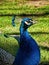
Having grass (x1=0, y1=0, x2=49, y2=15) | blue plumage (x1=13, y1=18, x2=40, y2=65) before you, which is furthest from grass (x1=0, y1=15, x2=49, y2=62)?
blue plumage (x1=13, y1=18, x2=40, y2=65)

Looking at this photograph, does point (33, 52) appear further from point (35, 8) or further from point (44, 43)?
point (35, 8)

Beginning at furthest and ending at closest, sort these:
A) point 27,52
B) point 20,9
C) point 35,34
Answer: point 20,9
point 35,34
point 27,52

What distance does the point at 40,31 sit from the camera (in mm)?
7672

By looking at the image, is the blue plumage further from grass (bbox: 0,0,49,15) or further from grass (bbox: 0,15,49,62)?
grass (bbox: 0,0,49,15)

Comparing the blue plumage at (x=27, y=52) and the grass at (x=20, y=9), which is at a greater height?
the blue plumage at (x=27, y=52)

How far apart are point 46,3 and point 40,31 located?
12.6ft

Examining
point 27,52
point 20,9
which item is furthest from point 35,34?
point 27,52

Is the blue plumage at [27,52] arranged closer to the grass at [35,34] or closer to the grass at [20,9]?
the grass at [35,34]

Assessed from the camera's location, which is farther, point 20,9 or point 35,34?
point 20,9

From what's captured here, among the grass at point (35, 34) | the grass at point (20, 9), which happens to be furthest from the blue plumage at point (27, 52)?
the grass at point (20, 9)

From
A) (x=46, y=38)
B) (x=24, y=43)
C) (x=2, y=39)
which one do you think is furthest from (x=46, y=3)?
(x=24, y=43)

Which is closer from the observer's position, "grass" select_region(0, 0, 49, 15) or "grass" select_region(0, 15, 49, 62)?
"grass" select_region(0, 15, 49, 62)

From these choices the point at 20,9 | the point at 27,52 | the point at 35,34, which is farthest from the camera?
the point at 20,9

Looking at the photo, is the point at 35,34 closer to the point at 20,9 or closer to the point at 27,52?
the point at 20,9
